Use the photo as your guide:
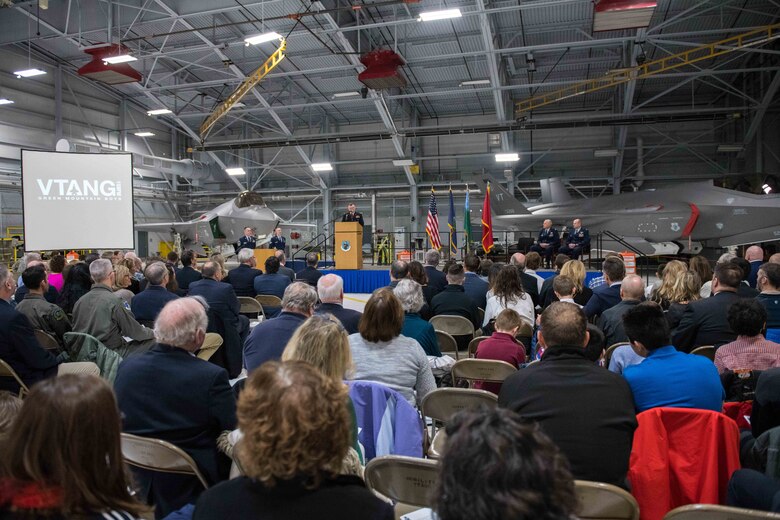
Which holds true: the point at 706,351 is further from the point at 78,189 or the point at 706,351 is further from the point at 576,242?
the point at 576,242

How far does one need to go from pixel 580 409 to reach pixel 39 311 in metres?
4.34

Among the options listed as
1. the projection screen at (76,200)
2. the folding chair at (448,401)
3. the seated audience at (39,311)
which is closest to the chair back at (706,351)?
the folding chair at (448,401)

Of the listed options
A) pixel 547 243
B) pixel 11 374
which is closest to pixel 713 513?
pixel 11 374

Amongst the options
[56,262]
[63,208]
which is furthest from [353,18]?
[56,262]

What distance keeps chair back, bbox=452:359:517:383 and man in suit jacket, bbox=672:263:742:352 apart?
5.02 ft

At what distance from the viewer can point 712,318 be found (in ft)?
12.4

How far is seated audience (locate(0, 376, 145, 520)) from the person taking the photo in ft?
3.68

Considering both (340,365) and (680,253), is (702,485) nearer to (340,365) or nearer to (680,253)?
(340,365)

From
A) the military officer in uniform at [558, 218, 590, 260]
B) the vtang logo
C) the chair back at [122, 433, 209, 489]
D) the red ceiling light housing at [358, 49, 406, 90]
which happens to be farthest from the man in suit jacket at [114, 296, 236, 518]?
the red ceiling light housing at [358, 49, 406, 90]

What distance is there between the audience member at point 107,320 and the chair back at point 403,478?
3106 millimetres

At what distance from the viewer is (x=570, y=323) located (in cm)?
226

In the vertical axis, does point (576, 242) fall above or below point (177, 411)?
above

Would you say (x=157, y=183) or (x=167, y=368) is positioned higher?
(x=157, y=183)

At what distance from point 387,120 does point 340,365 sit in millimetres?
17964
